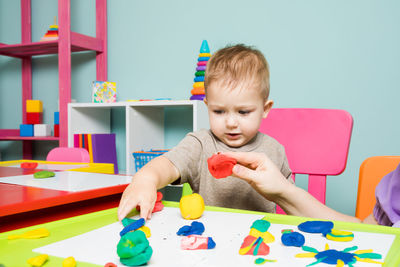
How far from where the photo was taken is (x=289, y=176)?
0.92m

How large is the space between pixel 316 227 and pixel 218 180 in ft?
1.47

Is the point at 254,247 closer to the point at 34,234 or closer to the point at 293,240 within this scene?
the point at 293,240

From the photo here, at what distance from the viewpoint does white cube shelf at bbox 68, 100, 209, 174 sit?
1851 millimetres

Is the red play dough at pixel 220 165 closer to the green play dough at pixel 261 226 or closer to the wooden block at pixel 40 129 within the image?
the green play dough at pixel 261 226

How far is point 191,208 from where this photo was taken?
537mm

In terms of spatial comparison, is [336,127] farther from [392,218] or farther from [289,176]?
[392,218]

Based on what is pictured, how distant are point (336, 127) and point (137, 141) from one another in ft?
4.02

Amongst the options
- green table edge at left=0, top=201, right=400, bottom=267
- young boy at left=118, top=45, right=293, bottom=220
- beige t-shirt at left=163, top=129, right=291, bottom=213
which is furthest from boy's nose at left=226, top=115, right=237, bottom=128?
green table edge at left=0, top=201, right=400, bottom=267

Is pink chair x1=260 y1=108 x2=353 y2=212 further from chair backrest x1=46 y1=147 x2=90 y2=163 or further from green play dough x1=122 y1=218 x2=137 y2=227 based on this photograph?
chair backrest x1=46 y1=147 x2=90 y2=163

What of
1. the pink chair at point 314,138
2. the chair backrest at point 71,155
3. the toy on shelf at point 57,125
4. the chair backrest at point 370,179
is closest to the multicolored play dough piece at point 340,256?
the chair backrest at point 370,179

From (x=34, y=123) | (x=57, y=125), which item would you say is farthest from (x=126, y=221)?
(x=34, y=123)

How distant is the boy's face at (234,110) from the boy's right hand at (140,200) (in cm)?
27

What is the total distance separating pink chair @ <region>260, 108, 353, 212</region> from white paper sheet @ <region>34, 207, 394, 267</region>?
0.57 meters

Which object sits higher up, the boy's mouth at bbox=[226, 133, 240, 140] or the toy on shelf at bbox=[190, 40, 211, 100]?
the toy on shelf at bbox=[190, 40, 211, 100]
